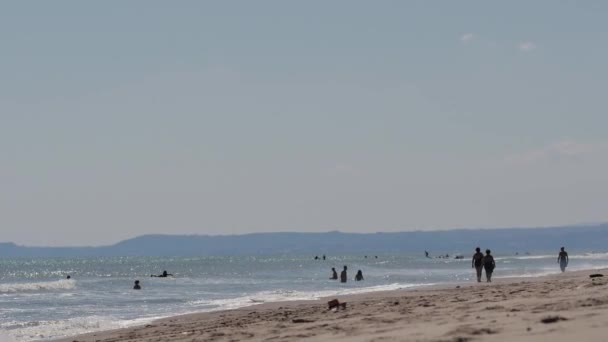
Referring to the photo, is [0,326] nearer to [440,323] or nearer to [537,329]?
[440,323]

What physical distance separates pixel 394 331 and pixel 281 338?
2.01 meters

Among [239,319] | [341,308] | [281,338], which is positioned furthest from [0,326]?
[281,338]

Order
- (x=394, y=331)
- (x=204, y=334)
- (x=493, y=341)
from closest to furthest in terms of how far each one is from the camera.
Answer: (x=493, y=341), (x=394, y=331), (x=204, y=334)

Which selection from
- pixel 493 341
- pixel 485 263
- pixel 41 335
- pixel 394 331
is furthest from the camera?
pixel 485 263

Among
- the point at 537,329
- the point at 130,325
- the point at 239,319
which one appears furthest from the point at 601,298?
the point at 130,325

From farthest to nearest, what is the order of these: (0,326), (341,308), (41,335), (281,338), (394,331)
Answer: (0,326) → (41,335) → (341,308) → (281,338) → (394,331)

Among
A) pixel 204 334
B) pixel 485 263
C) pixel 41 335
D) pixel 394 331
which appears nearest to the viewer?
pixel 394 331

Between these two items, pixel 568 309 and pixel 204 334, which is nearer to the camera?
pixel 568 309

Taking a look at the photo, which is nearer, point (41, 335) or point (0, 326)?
point (41, 335)

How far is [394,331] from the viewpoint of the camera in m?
11.7

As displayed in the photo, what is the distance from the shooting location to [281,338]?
13039 millimetres

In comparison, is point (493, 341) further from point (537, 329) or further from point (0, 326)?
point (0, 326)

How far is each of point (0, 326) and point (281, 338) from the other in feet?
47.3

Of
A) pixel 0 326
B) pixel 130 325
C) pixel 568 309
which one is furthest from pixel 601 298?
pixel 0 326
